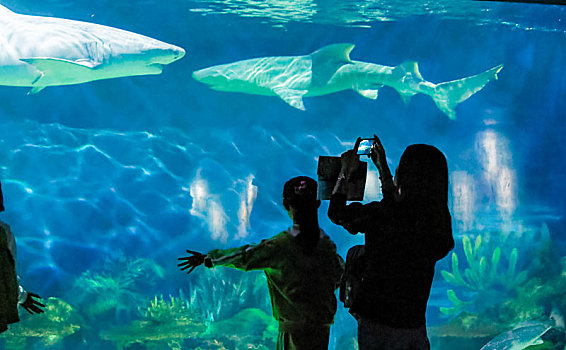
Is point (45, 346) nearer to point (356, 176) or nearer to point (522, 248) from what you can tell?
point (356, 176)

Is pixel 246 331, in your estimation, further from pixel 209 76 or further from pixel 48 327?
pixel 209 76

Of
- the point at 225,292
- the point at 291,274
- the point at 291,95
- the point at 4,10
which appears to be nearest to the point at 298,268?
the point at 291,274

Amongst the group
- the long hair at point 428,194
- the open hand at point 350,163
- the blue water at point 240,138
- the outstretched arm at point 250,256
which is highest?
the blue water at point 240,138

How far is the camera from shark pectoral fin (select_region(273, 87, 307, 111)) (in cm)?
816

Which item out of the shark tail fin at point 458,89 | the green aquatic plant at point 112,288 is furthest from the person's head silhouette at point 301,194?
the shark tail fin at point 458,89

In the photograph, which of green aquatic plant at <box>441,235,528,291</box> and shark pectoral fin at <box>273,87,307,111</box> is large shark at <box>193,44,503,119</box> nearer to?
shark pectoral fin at <box>273,87,307,111</box>

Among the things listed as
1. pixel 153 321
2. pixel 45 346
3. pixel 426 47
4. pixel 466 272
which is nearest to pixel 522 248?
pixel 466 272

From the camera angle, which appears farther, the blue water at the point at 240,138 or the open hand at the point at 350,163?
the blue water at the point at 240,138

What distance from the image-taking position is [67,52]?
6.92 m

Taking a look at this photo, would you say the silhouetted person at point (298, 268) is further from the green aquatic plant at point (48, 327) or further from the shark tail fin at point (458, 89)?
the shark tail fin at point (458, 89)

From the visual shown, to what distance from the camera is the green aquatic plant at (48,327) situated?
674 cm

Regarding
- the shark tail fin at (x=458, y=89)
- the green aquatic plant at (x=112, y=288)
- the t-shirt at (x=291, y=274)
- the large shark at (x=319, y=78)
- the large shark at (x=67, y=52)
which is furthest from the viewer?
the shark tail fin at (x=458, y=89)

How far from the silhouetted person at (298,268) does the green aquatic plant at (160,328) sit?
14.5 ft

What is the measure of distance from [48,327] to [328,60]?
561 centimetres
